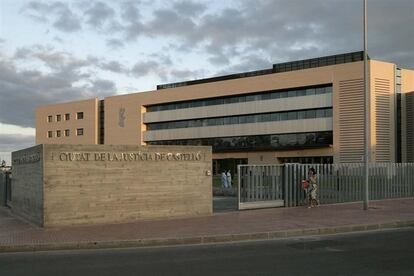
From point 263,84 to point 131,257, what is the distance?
208ft

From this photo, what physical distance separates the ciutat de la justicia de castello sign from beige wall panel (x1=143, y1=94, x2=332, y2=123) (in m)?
48.4

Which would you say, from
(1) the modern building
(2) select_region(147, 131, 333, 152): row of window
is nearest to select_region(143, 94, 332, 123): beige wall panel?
(1) the modern building

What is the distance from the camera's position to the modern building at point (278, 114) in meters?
61.8

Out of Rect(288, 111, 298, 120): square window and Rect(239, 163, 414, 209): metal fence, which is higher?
Rect(288, 111, 298, 120): square window

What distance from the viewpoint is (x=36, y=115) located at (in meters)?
114

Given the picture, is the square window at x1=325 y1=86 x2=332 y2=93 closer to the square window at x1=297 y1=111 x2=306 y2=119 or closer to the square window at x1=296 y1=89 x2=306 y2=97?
the square window at x1=296 y1=89 x2=306 y2=97

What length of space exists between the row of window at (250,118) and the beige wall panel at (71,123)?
1380 cm

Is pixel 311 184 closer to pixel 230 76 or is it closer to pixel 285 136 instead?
pixel 285 136

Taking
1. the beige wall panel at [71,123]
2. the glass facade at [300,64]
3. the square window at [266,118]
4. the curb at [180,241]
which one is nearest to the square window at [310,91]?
the glass facade at [300,64]

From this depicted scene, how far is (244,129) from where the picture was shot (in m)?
76.3

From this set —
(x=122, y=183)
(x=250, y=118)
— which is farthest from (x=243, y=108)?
(x=122, y=183)

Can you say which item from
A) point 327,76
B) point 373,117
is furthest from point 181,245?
point 327,76

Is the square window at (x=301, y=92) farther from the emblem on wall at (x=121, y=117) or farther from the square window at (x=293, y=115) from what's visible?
the emblem on wall at (x=121, y=117)

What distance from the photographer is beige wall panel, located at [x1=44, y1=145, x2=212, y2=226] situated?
16812mm
